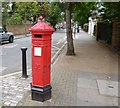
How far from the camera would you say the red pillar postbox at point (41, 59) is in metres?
4.86

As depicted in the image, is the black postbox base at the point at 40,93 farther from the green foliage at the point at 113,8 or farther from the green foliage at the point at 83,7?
the green foliage at the point at 113,8

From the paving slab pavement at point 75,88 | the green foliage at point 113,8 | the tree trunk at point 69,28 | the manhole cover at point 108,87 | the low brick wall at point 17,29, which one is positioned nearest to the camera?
the paving slab pavement at point 75,88

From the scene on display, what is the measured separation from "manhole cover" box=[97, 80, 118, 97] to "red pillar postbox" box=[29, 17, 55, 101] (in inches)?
67.8

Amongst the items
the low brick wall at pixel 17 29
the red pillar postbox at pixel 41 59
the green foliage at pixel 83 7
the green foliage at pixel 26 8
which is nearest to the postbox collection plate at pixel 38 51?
the red pillar postbox at pixel 41 59

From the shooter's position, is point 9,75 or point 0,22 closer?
point 9,75

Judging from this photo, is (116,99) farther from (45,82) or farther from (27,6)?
(27,6)

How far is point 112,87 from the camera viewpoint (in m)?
6.31

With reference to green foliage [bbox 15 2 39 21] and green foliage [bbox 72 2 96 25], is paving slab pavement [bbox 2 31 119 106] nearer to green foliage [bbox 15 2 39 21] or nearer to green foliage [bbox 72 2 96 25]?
green foliage [bbox 72 2 96 25]

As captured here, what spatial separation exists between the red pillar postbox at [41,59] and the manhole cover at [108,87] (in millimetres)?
1723

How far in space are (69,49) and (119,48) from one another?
4.24 metres

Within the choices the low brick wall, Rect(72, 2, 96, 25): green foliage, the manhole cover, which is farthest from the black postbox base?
the low brick wall

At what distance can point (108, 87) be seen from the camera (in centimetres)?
630

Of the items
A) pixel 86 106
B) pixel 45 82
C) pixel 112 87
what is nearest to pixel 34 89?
pixel 45 82

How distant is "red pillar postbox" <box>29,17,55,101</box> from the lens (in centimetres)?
486
